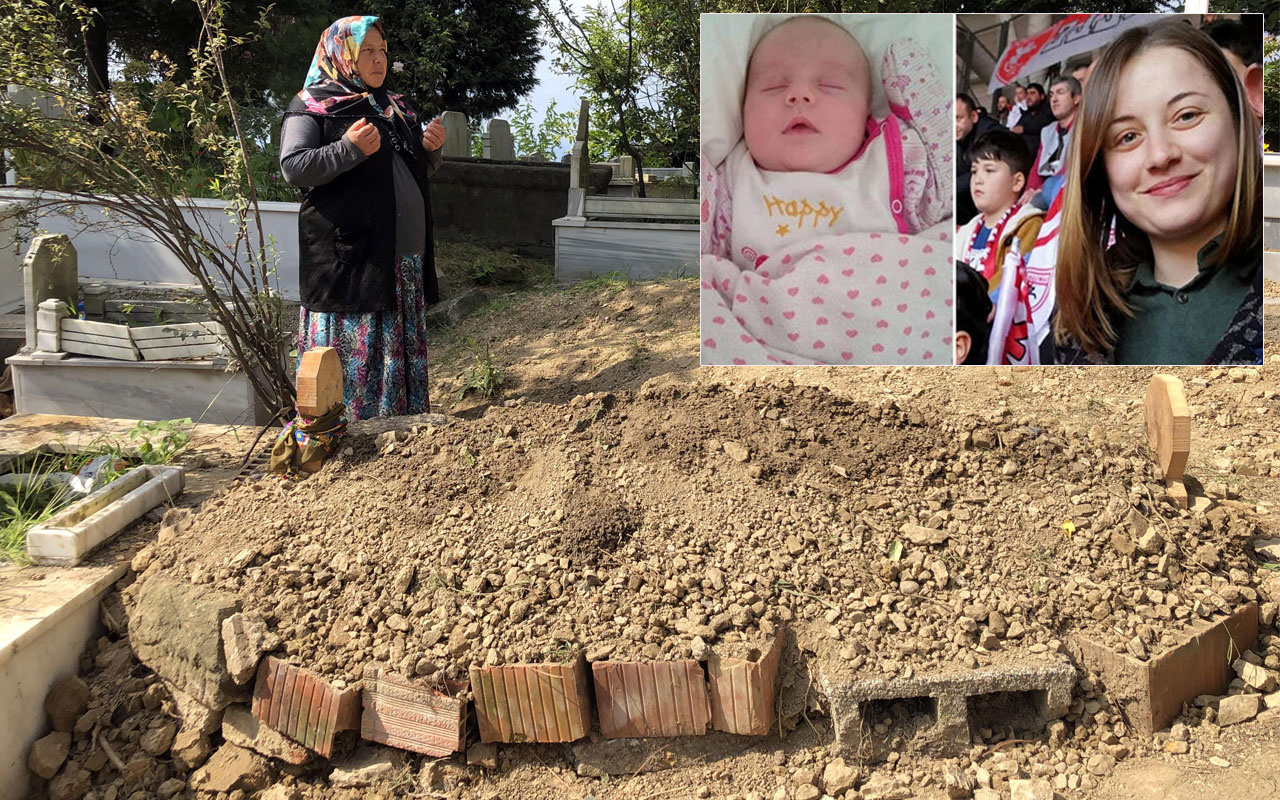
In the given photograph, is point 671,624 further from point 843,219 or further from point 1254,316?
point 1254,316

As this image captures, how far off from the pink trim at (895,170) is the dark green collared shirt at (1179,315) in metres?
0.91

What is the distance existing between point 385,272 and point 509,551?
1630 millimetres

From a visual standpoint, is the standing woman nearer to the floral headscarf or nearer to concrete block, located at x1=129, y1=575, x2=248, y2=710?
the floral headscarf

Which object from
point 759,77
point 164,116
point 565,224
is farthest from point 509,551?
point 164,116

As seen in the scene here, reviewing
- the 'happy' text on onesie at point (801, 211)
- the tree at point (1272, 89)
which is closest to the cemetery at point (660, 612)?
the 'happy' text on onesie at point (801, 211)

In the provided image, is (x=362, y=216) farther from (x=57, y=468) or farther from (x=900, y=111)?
(x=900, y=111)

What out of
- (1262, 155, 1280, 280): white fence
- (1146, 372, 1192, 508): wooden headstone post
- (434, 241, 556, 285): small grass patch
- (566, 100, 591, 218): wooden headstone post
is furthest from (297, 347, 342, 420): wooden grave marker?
(1262, 155, 1280, 280): white fence

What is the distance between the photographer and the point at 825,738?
2.70 metres

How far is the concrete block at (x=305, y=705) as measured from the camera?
2.67 metres

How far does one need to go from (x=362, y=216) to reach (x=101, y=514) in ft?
4.94

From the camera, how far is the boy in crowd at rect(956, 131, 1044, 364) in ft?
12.1

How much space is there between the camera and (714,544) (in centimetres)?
301

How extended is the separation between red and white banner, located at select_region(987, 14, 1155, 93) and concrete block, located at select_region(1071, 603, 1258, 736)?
6.60ft

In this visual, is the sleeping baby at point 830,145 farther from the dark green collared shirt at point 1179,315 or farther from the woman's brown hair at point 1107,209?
the dark green collared shirt at point 1179,315
